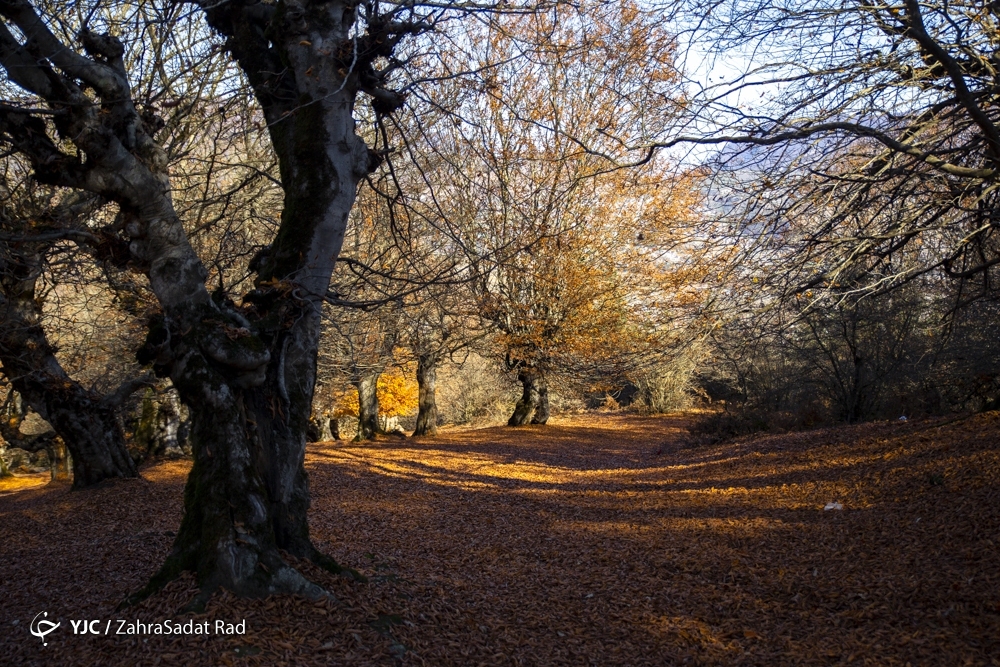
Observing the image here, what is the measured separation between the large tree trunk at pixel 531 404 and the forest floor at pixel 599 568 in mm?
9007

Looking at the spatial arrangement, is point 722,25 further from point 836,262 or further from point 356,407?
point 356,407

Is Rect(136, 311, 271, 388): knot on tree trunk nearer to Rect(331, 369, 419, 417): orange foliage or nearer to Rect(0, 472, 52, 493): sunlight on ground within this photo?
Rect(0, 472, 52, 493): sunlight on ground

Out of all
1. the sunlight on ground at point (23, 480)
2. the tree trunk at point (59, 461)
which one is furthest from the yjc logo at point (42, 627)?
the sunlight on ground at point (23, 480)

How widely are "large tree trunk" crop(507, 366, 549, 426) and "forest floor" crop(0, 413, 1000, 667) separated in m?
9.01

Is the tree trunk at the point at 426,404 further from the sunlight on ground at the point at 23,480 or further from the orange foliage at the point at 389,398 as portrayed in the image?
the sunlight on ground at the point at 23,480

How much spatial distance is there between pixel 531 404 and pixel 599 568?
13797 mm

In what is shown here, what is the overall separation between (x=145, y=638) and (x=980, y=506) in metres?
5.98

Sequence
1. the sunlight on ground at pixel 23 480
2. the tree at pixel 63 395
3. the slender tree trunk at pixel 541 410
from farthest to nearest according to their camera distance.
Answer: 1. the slender tree trunk at pixel 541 410
2. the sunlight on ground at pixel 23 480
3. the tree at pixel 63 395

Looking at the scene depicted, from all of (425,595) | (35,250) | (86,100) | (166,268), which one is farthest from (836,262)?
(35,250)

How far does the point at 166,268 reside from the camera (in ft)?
13.5

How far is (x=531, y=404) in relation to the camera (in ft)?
63.8

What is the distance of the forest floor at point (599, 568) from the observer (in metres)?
3.68

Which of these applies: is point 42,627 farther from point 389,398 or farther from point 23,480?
point 389,398

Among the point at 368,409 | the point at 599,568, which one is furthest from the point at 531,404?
the point at 599,568
